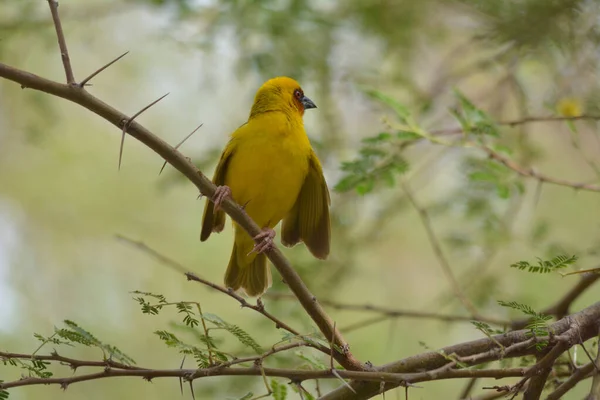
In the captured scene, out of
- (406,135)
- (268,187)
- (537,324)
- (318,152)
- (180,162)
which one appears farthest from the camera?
(318,152)

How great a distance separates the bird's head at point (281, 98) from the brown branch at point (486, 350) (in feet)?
7.50

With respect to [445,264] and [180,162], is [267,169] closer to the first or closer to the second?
[445,264]

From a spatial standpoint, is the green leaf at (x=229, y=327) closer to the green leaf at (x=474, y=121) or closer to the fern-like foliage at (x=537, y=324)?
the fern-like foliage at (x=537, y=324)

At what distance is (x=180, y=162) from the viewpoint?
2.34m

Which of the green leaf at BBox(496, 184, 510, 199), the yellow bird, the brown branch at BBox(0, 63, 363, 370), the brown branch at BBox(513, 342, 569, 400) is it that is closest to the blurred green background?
the green leaf at BBox(496, 184, 510, 199)

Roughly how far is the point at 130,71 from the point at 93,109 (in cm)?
545

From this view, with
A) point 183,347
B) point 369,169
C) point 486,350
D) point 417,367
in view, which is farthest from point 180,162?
point 369,169

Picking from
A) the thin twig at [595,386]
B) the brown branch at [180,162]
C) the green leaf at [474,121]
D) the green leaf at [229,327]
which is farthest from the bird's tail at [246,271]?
the thin twig at [595,386]

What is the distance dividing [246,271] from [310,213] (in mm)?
480

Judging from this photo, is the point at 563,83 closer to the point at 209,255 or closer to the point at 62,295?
the point at 209,255

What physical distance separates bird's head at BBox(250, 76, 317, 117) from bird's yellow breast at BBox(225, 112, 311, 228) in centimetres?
33

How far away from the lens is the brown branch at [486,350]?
7.53 feet

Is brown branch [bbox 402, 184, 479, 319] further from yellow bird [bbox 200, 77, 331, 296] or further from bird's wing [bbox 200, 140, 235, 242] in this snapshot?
bird's wing [bbox 200, 140, 235, 242]

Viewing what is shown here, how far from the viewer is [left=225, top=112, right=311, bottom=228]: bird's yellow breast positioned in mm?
3980
